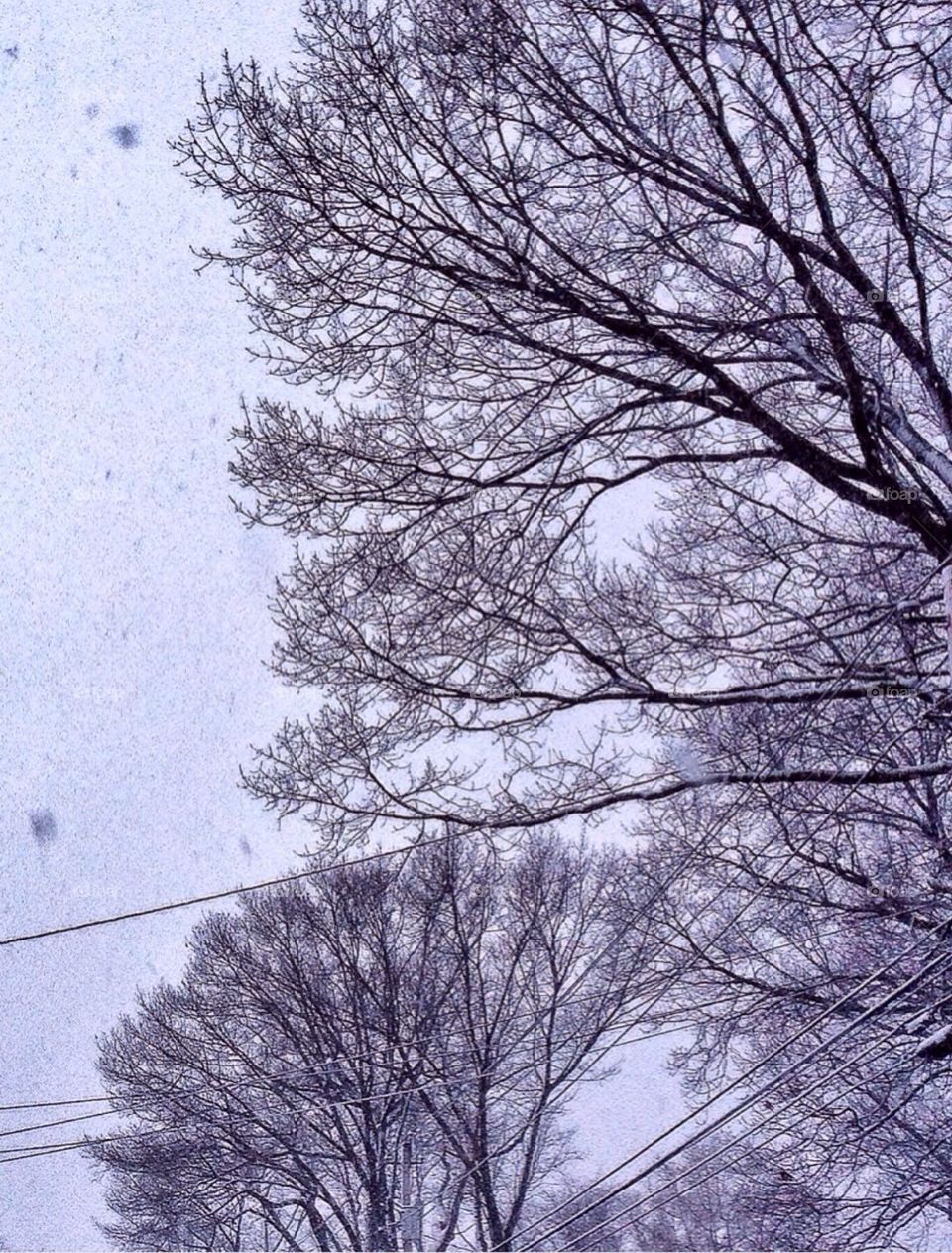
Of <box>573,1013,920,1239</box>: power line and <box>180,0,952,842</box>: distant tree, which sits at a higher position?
<box>180,0,952,842</box>: distant tree

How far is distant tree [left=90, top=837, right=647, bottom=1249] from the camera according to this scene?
12.0 ft

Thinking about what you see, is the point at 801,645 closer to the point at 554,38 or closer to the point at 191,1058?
the point at 554,38

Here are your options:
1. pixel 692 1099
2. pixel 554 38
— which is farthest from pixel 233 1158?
pixel 554 38

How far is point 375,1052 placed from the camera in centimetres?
382

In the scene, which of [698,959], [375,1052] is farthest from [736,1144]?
[375,1052]

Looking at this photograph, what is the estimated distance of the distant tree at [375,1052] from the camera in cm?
367

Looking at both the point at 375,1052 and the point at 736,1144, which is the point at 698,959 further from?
the point at 375,1052

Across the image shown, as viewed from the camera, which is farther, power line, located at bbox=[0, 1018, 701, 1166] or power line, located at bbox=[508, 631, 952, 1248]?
power line, located at bbox=[0, 1018, 701, 1166]

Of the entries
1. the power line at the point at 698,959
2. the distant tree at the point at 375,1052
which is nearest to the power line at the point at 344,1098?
the distant tree at the point at 375,1052

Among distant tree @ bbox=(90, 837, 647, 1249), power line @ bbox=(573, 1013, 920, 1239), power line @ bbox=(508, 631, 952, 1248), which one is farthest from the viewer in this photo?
distant tree @ bbox=(90, 837, 647, 1249)

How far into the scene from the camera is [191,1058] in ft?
12.9

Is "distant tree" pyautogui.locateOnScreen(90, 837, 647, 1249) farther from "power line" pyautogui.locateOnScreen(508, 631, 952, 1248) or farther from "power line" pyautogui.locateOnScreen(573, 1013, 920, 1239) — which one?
"power line" pyautogui.locateOnScreen(573, 1013, 920, 1239)

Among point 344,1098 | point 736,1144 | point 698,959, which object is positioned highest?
point 344,1098

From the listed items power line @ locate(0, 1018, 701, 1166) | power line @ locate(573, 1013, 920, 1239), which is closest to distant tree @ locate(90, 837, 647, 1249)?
power line @ locate(0, 1018, 701, 1166)
